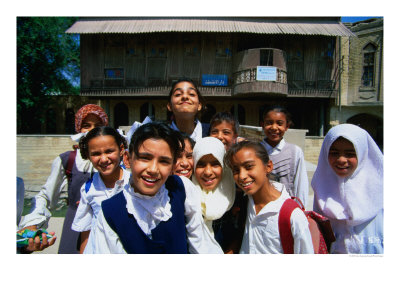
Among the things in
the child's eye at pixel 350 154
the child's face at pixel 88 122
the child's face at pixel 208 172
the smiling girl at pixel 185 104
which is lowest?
Result: the child's face at pixel 208 172

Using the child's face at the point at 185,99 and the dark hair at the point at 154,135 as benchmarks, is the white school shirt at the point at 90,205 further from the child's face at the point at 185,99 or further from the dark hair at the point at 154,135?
the child's face at the point at 185,99

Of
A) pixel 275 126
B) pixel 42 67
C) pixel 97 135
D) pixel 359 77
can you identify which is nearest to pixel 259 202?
pixel 275 126

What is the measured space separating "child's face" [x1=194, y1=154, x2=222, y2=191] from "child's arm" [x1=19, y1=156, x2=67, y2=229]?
3.67 ft

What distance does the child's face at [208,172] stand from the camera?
1697mm

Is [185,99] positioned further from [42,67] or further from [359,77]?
[359,77]

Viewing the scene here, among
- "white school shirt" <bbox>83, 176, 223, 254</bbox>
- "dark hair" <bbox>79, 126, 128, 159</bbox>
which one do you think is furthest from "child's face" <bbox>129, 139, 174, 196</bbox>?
"dark hair" <bbox>79, 126, 128, 159</bbox>

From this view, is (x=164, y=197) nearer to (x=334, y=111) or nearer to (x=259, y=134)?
(x=259, y=134)

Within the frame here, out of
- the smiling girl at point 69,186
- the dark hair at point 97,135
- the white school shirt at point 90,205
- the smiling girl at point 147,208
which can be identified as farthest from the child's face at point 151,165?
the smiling girl at point 69,186

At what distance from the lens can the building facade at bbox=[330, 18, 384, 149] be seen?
1320cm

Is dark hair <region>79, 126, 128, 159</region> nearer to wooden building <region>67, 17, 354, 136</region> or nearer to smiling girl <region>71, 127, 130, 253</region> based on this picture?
smiling girl <region>71, 127, 130, 253</region>

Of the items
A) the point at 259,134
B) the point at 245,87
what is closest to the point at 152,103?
the point at 245,87

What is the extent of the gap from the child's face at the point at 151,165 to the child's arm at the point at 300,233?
2.72ft

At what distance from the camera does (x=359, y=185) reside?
1.70m

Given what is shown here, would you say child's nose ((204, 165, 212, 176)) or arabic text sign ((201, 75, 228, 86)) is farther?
arabic text sign ((201, 75, 228, 86))
